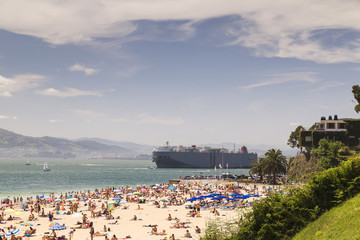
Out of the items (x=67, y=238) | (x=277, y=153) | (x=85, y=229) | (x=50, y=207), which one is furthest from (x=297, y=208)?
(x=277, y=153)

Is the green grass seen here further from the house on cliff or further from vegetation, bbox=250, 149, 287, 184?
the house on cliff

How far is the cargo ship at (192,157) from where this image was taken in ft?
550

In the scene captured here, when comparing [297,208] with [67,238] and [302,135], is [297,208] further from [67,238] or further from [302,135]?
[302,135]

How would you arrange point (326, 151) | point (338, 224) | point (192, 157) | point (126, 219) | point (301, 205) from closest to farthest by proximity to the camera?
point (338, 224), point (301, 205), point (126, 219), point (326, 151), point (192, 157)

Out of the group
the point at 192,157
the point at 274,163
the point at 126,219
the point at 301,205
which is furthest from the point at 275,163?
the point at 192,157

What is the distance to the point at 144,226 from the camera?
33062 mm

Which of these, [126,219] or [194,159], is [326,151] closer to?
[126,219]

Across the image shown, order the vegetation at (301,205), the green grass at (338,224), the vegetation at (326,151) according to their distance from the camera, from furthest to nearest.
A: the vegetation at (326,151) < the vegetation at (301,205) < the green grass at (338,224)

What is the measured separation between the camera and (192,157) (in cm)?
17012

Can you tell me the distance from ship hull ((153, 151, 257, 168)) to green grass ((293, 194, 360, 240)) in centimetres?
15410

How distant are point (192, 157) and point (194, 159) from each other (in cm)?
163

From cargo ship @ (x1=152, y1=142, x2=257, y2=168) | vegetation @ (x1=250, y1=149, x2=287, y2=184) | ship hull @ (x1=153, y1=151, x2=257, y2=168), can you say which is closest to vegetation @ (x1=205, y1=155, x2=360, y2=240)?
vegetation @ (x1=250, y1=149, x2=287, y2=184)

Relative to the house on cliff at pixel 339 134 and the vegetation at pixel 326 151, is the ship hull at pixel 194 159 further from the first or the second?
the vegetation at pixel 326 151

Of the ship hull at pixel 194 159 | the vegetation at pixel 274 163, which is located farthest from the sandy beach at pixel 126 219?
the ship hull at pixel 194 159
